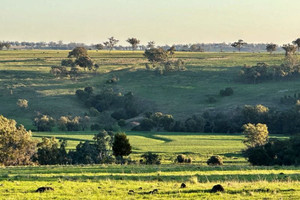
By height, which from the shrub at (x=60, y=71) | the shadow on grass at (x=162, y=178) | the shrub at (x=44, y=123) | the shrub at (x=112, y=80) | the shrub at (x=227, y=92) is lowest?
the shrub at (x=44, y=123)

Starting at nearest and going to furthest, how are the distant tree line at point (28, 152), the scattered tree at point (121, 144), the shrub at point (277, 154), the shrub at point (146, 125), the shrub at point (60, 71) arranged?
the scattered tree at point (121, 144) < the shrub at point (277, 154) < the distant tree line at point (28, 152) < the shrub at point (146, 125) < the shrub at point (60, 71)

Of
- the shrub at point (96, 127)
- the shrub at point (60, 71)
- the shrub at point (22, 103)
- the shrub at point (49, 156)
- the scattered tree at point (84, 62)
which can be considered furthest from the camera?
the scattered tree at point (84, 62)

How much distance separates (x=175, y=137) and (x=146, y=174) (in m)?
70.5

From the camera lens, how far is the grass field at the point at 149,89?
14525 cm

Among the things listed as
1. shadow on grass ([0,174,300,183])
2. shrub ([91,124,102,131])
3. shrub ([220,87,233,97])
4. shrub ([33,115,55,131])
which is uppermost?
shadow on grass ([0,174,300,183])

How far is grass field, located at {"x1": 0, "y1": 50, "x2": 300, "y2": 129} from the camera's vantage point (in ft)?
477

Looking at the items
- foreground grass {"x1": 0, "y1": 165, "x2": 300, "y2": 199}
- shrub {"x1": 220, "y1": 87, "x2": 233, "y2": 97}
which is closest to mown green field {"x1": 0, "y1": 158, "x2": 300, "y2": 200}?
foreground grass {"x1": 0, "y1": 165, "x2": 300, "y2": 199}

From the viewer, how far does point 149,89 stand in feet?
551

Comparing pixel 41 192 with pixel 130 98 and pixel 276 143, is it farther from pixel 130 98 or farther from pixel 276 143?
pixel 130 98

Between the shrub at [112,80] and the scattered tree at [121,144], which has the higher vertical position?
the scattered tree at [121,144]

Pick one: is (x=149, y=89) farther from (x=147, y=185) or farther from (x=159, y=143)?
(x=147, y=185)

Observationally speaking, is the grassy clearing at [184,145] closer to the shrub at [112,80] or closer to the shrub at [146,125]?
the shrub at [146,125]

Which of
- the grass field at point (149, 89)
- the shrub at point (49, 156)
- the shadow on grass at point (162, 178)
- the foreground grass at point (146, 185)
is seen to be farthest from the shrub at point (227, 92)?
the shadow on grass at point (162, 178)

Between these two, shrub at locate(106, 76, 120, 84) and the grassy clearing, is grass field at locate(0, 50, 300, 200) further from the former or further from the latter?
shrub at locate(106, 76, 120, 84)
